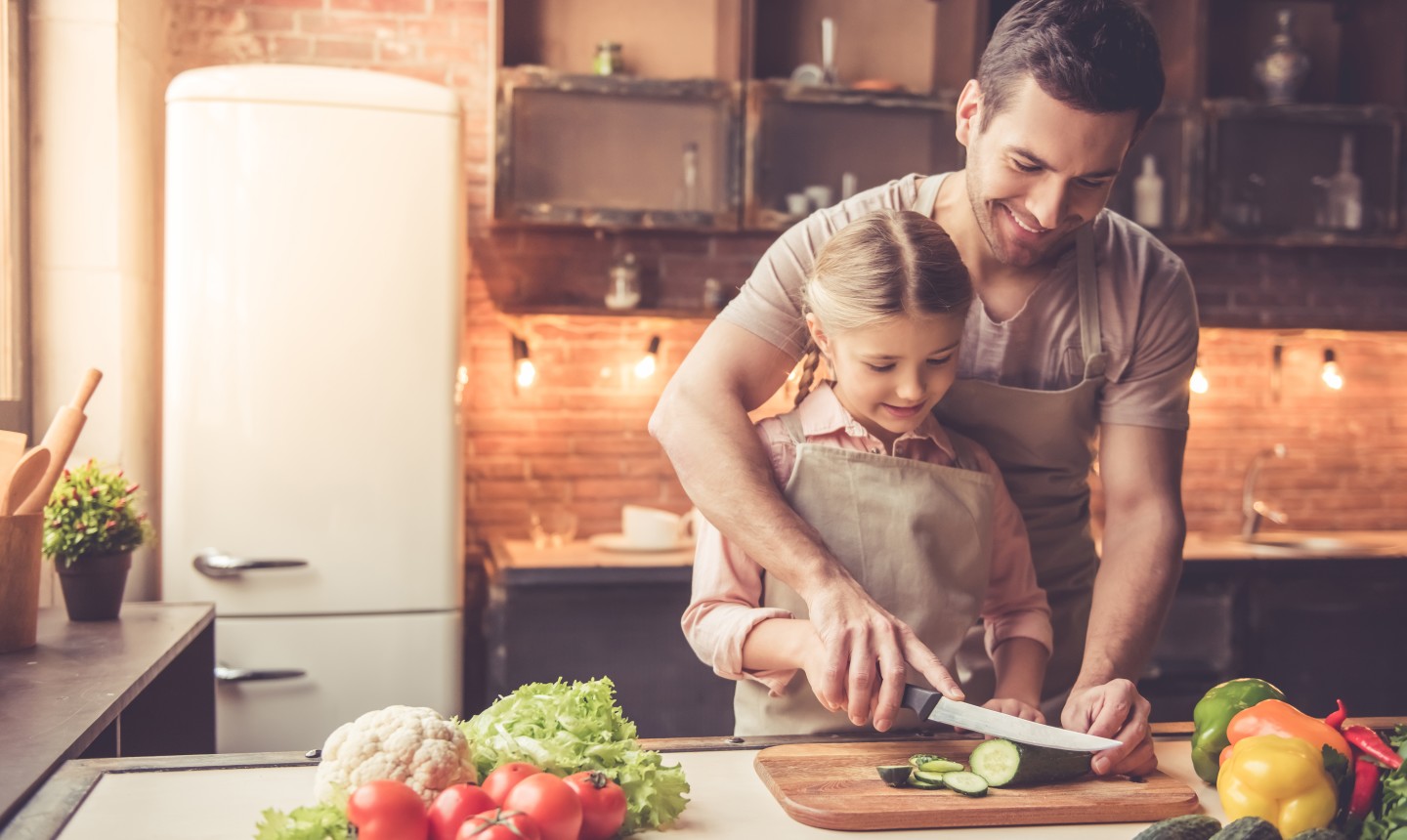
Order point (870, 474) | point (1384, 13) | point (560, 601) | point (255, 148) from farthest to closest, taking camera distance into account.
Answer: point (1384, 13) < point (560, 601) < point (255, 148) < point (870, 474)

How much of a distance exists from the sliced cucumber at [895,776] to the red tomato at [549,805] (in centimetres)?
37

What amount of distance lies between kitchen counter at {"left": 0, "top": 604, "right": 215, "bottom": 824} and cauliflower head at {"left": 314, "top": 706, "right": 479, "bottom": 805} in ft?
1.19

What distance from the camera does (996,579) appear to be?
5.66 ft

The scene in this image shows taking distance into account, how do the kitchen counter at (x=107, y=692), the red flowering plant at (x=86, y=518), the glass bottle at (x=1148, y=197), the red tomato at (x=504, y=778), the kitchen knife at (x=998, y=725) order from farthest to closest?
the glass bottle at (x=1148, y=197), the red flowering plant at (x=86, y=518), the kitchen counter at (x=107, y=692), the kitchen knife at (x=998, y=725), the red tomato at (x=504, y=778)

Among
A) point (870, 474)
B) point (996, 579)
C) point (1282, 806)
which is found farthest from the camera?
point (996, 579)

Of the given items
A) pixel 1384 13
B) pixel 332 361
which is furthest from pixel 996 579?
pixel 1384 13

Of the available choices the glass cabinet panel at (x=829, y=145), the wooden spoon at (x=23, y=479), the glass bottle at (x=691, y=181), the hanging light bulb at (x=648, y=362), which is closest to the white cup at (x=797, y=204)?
the glass cabinet panel at (x=829, y=145)

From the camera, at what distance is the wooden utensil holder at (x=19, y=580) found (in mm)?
1937

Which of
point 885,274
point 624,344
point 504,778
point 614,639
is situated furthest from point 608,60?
point 504,778

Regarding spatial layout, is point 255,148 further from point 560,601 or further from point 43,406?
point 560,601

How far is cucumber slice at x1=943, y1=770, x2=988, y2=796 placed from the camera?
121 centimetres

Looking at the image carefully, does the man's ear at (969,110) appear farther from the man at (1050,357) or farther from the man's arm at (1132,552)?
the man's arm at (1132,552)

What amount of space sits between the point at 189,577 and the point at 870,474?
216 cm

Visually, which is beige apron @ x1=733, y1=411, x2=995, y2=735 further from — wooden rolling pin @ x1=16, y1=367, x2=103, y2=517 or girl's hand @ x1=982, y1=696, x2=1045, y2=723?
wooden rolling pin @ x1=16, y1=367, x2=103, y2=517
